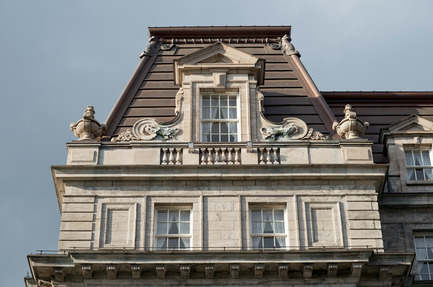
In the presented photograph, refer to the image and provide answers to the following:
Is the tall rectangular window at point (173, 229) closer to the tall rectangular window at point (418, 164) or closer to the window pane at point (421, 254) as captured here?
the window pane at point (421, 254)

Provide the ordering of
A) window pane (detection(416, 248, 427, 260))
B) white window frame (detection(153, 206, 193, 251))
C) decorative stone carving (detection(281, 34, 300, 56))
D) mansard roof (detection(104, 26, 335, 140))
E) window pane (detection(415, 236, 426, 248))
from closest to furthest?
white window frame (detection(153, 206, 193, 251)) < window pane (detection(416, 248, 427, 260)) < window pane (detection(415, 236, 426, 248)) < mansard roof (detection(104, 26, 335, 140)) < decorative stone carving (detection(281, 34, 300, 56))

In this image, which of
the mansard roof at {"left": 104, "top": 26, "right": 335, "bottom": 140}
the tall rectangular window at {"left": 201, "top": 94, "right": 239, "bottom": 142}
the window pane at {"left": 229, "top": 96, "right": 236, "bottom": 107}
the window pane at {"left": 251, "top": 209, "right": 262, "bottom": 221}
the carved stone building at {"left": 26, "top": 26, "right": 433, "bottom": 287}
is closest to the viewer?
the carved stone building at {"left": 26, "top": 26, "right": 433, "bottom": 287}

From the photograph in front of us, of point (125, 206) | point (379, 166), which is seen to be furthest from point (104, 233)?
point (379, 166)

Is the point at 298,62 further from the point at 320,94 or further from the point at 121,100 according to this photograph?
the point at 121,100

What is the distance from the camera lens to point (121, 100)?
30984mm

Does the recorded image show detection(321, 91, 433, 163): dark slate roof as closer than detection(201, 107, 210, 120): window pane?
No

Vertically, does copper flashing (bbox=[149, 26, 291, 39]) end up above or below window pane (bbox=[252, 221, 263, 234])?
above

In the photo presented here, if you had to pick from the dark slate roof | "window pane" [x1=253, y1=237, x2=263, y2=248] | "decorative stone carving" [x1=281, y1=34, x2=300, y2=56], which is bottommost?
"window pane" [x1=253, y1=237, x2=263, y2=248]

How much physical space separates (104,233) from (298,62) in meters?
10.5

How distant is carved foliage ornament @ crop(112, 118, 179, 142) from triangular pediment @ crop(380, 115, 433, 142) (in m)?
7.15

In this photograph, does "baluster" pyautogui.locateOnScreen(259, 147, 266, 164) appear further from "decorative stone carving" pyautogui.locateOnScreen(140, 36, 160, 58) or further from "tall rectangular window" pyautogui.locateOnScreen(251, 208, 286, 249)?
"decorative stone carving" pyautogui.locateOnScreen(140, 36, 160, 58)

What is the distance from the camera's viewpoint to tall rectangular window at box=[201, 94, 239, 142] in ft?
95.5

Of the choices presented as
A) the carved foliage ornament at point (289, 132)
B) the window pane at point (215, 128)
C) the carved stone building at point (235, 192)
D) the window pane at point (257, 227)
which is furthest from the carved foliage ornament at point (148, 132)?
the window pane at point (257, 227)

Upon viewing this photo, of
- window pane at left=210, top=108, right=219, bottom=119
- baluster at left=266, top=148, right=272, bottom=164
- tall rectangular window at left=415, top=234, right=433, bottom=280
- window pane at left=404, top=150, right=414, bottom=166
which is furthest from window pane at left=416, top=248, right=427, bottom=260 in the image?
window pane at left=210, top=108, right=219, bottom=119
